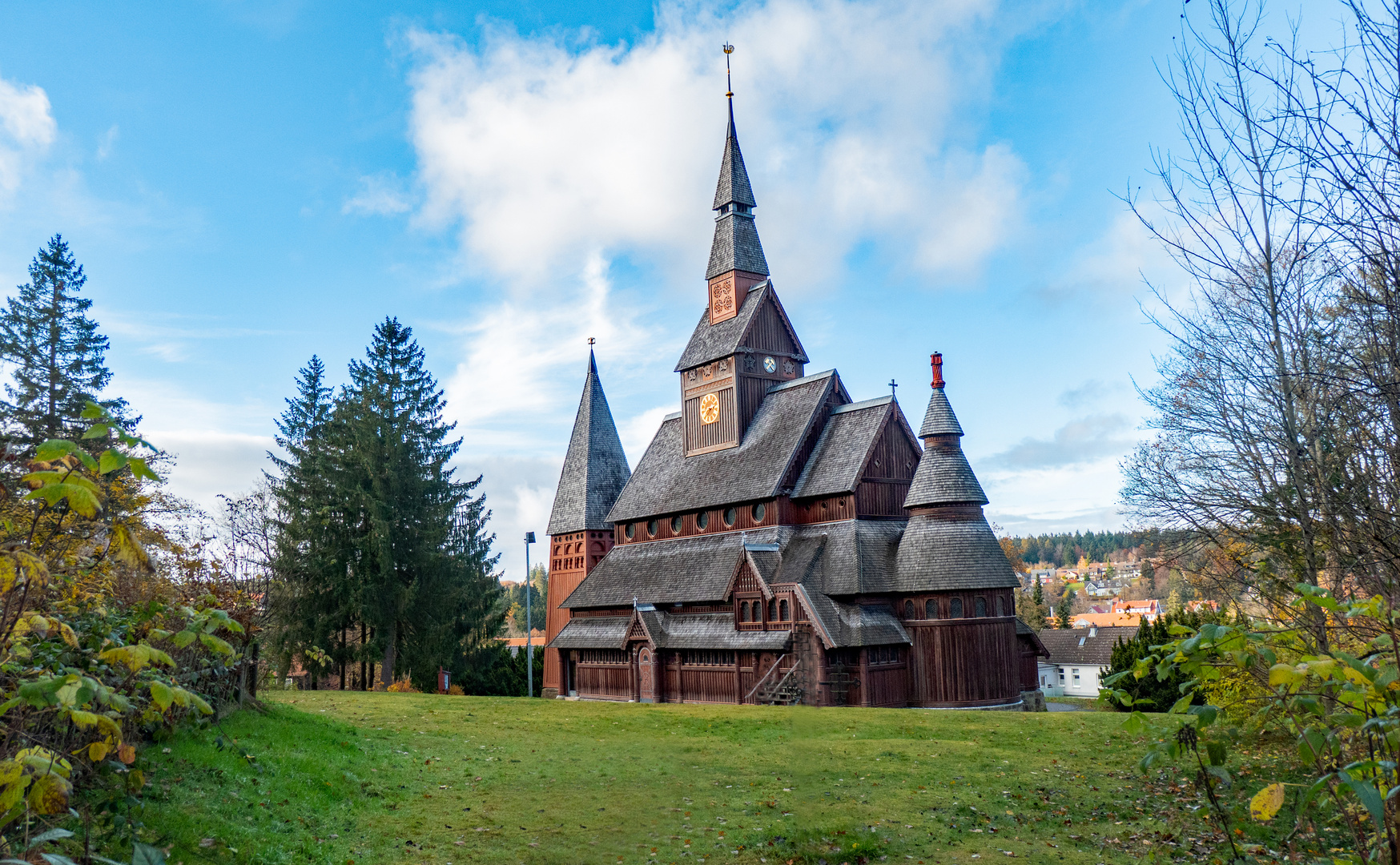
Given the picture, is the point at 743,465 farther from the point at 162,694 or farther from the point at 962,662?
the point at 162,694

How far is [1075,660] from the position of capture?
63.8 m

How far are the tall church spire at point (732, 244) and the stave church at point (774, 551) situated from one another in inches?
3.3

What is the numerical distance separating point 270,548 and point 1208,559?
147ft

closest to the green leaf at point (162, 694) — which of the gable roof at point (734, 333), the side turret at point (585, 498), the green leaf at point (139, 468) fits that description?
the green leaf at point (139, 468)

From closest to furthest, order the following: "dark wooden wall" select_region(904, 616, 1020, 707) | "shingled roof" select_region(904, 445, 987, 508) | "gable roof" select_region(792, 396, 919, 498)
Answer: "dark wooden wall" select_region(904, 616, 1020, 707) < "shingled roof" select_region(904, 445, 987, 508) < "gable roof" select_region(792, 396, 919, 498)

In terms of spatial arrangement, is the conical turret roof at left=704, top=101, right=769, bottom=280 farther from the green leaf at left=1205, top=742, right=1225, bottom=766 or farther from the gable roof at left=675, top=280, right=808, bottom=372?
the green leaf at left=1205, top=742, right=1225, bottom=766

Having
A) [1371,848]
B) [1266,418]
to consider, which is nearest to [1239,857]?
[1371,848]

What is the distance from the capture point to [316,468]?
42969 mm

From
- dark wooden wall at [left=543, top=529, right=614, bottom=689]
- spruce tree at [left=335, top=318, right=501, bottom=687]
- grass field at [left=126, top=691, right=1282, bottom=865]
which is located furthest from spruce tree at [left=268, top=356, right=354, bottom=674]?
grass field at [left=126, top=691, right=1282, bottom=865]

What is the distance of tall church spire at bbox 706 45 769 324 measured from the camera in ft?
127

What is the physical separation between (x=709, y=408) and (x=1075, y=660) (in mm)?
40773

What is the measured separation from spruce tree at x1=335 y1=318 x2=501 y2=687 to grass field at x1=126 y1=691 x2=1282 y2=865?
22.8 metres

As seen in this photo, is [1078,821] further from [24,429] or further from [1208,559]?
[24,429]

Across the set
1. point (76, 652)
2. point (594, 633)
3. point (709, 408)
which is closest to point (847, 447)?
point (709, 408)
